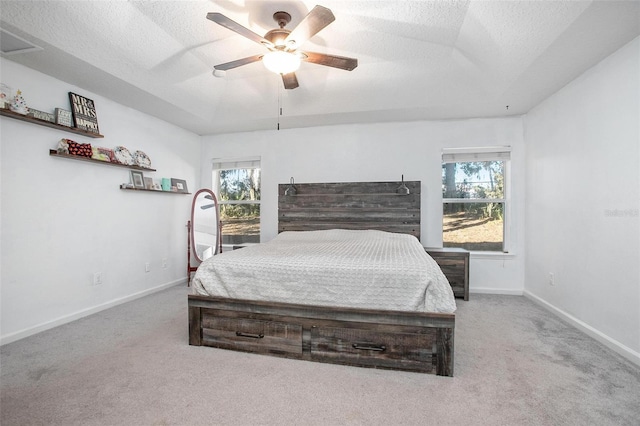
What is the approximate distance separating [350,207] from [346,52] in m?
1.99

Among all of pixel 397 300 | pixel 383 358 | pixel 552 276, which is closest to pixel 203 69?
pixel 397 300

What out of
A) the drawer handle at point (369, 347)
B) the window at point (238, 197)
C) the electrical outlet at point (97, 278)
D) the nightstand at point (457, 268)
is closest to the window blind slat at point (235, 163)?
the window at point (238, 197)

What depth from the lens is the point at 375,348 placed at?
1943 millimetres

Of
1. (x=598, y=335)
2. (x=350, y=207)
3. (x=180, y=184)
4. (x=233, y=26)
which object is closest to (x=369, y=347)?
(x=598, y=335)

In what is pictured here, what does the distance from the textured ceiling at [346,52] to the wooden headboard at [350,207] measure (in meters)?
1.00

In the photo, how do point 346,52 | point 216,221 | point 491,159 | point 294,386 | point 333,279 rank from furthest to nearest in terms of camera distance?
point 216,221 < point 491,159 < point 346,52 < point 333,279 < point 294,386

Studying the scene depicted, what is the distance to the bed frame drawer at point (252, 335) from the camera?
2090 mm

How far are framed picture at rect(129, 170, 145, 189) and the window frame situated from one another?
3948mm

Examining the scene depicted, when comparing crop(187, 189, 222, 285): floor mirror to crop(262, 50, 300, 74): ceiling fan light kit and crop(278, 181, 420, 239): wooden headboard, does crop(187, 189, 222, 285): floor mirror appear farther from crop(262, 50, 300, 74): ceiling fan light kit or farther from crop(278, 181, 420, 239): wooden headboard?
crop(262, 50, 300, 74): ceiling fan light kit

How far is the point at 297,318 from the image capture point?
6.81 feet

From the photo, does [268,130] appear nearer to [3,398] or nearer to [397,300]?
[397,300]

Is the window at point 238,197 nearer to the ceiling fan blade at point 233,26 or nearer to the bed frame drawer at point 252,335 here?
the bed frame drawer at point 252,335

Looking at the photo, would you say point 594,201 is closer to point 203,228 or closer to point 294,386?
point 294,386

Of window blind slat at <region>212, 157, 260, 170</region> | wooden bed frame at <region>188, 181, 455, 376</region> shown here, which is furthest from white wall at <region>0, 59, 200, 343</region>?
wooden bed frame at <region>188, 181, 455, 376</region>
